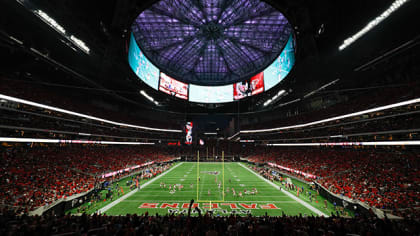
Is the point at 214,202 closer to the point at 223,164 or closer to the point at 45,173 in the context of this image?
the point at 223,164

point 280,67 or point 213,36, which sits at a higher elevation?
point 213,36

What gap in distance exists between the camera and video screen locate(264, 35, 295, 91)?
2796 cm

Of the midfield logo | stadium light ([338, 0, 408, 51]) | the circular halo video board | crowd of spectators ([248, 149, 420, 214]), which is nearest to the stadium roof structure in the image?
the circular halo video board

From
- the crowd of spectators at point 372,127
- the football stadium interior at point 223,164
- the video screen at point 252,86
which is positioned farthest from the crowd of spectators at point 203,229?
the video screen at point 252,86

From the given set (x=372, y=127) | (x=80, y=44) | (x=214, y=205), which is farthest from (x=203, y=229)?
(x=372, y=127)

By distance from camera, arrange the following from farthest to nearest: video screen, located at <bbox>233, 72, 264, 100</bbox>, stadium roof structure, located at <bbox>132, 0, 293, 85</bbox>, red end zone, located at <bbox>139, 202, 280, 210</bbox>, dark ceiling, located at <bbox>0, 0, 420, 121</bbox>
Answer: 1. video screen, located at <bbox>233, 72, 264, 100</bbox>
2. stadium roof structure, located at <bbox>132, 0, 293, 85</bbox>
3. red end zone, located at <bbox>139, 202, 280, 210</bbox>
4. dark ceiling, located at <bbox>0, 0, 420, 121</bbox>

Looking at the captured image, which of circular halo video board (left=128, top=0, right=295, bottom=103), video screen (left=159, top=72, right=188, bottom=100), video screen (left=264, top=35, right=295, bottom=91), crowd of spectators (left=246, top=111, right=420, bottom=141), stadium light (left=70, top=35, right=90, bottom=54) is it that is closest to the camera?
crowd of spectators (left=246, top=111, right=420, bottom=141)

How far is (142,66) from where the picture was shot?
34188 mm

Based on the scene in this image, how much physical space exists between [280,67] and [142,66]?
96.7 ft

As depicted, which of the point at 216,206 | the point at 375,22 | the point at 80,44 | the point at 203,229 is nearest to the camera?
the point at 203,229

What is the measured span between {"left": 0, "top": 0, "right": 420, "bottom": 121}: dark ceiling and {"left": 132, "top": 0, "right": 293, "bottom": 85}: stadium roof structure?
9.98 metres

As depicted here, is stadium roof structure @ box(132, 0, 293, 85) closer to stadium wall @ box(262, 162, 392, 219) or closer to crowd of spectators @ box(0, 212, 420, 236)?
stadium wall @ box(262, 162, 392, 219)

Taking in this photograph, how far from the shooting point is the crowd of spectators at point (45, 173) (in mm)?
14312

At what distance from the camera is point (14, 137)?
62.1 ft
